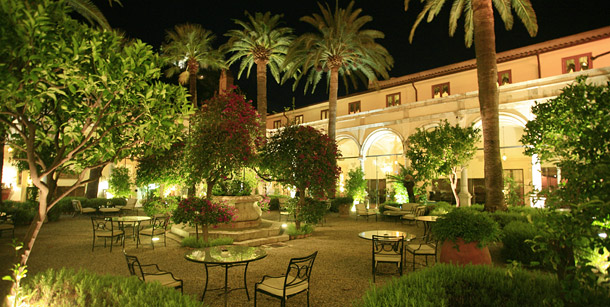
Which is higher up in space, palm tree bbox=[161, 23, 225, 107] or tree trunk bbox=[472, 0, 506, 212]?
palm tree bbox=[161, 23, 225, 107]

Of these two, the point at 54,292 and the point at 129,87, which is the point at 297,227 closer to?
the point at 54,292

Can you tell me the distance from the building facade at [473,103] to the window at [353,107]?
0.10 metres

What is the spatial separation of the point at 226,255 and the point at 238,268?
2.17 m

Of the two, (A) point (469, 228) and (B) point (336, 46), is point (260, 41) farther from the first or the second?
(A) point (469, 228)

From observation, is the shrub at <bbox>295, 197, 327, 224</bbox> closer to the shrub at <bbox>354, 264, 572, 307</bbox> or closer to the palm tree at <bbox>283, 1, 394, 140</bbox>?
the shrub at <bbox>354, 264, 572, 307</bbox>

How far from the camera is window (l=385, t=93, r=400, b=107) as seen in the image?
2627cm

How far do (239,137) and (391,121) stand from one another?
1540cm

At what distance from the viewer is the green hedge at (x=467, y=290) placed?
3.57m

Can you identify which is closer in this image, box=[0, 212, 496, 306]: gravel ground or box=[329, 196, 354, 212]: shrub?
box=[0, 212, 496, 306]: gravel ground

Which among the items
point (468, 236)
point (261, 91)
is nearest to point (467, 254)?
point (468, 236)

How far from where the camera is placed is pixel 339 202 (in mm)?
20188

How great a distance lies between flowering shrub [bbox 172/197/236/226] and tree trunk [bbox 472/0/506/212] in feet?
28.0

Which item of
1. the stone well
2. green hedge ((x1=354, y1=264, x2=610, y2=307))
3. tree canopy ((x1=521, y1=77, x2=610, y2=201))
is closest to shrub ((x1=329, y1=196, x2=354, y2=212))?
the stone well

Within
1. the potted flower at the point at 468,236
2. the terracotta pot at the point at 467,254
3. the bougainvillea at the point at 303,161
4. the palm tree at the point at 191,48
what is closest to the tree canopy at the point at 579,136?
the potted flower at the point at 468,236
